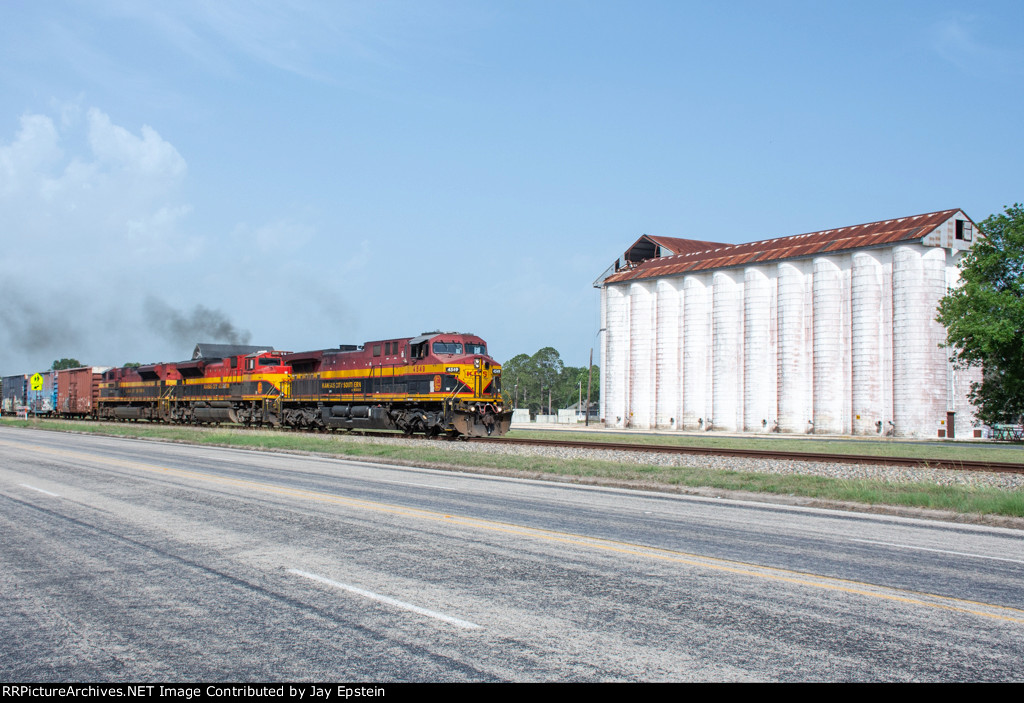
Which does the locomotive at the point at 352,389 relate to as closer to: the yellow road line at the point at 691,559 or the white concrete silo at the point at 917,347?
the yellow road line at the point at 691,559

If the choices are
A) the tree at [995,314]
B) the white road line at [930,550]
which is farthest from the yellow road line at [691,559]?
the tree at [995,314]

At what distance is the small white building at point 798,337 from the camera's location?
52.2m

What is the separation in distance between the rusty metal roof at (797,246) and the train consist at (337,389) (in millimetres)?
33675

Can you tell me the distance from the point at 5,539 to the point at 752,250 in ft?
203

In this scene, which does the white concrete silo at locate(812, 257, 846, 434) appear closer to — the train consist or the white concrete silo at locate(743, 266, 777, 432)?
the white concrete silo at locate(743, 266, 777, 432)

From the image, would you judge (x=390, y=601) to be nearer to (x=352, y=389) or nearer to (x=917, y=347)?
(x=352, y=389)

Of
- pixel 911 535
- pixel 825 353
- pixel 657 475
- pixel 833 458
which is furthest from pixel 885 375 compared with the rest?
pixel 911 535

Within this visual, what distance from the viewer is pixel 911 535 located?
36.4 ft

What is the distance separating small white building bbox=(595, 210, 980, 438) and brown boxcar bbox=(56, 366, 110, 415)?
143ft

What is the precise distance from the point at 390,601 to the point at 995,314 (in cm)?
4656

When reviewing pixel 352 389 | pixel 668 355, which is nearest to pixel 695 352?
pixel 668 355

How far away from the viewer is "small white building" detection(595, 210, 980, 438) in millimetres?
52250

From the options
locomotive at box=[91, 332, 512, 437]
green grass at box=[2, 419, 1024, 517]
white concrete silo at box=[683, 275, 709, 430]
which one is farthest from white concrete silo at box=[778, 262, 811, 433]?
green grass at box=[2, 419, 1024, 517]
